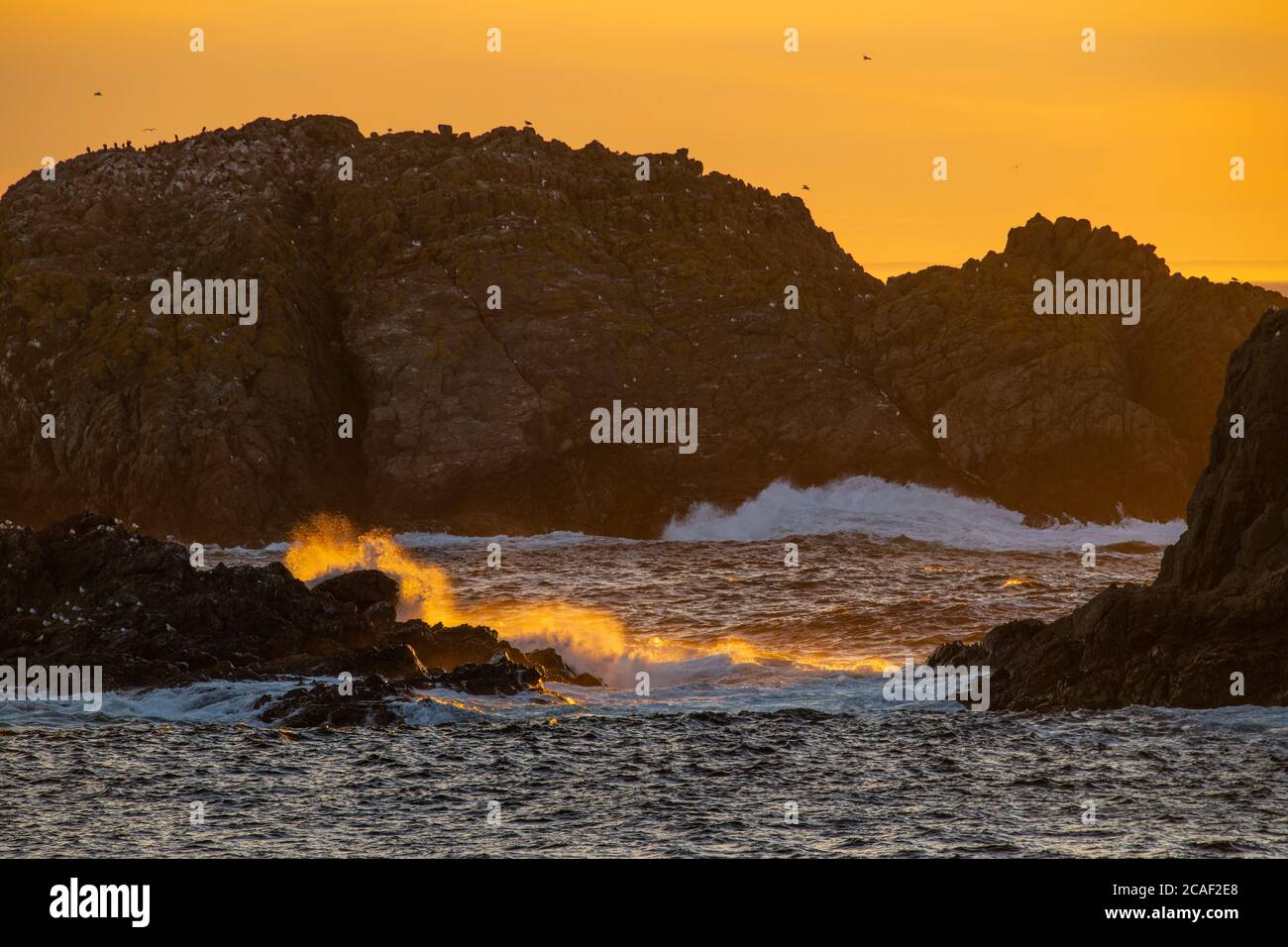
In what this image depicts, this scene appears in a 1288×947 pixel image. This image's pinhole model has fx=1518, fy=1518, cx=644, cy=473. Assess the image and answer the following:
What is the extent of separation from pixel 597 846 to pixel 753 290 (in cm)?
7924

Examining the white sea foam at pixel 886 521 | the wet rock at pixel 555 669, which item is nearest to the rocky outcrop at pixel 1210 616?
the wet rock at pixel 555 669

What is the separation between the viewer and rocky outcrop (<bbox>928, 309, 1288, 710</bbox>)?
29.8m

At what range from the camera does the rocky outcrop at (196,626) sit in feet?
111

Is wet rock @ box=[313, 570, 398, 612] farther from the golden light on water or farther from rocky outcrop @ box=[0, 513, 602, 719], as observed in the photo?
the golden light on water

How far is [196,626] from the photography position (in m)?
35.8

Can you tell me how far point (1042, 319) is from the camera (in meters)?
90.2

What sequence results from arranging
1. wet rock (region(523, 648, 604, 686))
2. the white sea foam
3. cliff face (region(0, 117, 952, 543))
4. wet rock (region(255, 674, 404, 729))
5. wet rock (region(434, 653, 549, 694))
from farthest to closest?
cliff face (region(0, 117, 952, 543)), the white sea foam, wet rock (region(523, 648, 604, 686)), wet rock (region(434, 653, 549, 694)), wet rock (region(255, 674, 404, 729))

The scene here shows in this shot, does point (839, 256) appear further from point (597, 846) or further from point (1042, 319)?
point (597, 846)

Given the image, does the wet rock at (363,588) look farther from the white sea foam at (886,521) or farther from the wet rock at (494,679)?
the white sea foam at (886,521)

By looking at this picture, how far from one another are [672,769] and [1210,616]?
12.0 metres

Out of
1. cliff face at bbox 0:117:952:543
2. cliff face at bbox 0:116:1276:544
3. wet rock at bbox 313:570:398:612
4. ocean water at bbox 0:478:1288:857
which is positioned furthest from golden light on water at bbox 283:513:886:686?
cliff face at bbox 0:116:1276:544

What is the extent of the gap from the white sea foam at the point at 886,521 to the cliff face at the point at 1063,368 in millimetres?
2078

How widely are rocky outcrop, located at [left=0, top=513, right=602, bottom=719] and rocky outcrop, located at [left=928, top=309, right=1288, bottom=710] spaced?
11229 millimetres

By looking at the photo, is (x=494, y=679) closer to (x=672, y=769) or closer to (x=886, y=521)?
(x=672, y=769)
